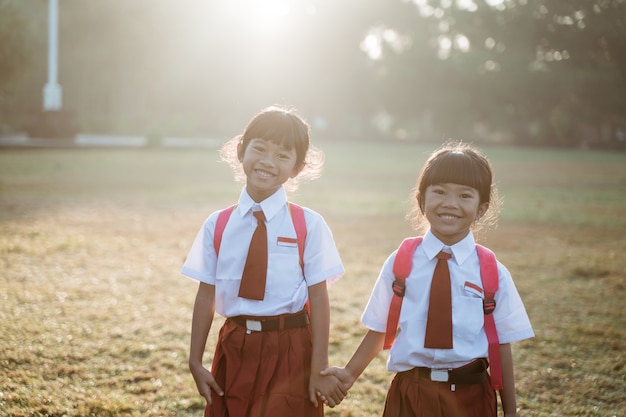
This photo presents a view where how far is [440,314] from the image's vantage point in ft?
6.32

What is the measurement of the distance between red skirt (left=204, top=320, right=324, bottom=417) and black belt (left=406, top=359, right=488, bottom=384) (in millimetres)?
374

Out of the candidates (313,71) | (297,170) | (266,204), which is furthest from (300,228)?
(313,71)

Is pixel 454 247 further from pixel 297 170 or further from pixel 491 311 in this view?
pixel 297 170

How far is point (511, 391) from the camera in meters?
2.00

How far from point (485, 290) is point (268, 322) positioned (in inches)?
27.1

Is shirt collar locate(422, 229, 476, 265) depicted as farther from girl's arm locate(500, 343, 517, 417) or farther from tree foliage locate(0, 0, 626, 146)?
tree foliage locate(0, 0, 626, 146)

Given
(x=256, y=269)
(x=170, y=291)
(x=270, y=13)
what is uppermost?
(x=270, y=13)

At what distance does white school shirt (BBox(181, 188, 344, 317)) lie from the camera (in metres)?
2.12

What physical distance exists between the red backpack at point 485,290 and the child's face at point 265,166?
48cm

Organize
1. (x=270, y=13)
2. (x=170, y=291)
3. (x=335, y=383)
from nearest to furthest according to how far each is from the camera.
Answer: (x=335, y=383)
(x=170, y=291)
(x=270, y=13)

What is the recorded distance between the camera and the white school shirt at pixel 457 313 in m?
1.96

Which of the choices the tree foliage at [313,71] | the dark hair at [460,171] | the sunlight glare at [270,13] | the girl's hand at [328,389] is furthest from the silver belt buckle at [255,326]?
the sunlight glare at [270,13]

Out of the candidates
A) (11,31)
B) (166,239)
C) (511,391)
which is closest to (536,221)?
(166,239)

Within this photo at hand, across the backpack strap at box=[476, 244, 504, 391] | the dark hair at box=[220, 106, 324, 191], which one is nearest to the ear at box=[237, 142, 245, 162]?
the dark hair at box=[220, 106, 324, 191]
